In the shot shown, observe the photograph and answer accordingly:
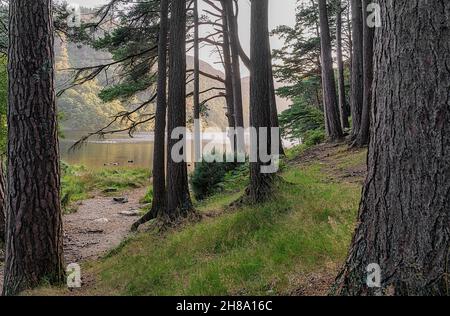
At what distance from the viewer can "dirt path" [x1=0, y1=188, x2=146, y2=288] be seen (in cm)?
835

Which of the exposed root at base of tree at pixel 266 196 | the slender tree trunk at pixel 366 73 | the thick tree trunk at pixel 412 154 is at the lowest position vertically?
the exposed root at base of tree at pixel 266 196

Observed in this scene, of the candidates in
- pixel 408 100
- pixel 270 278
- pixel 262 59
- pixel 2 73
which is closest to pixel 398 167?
pixel 408 100

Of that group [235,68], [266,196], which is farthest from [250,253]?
[235,68]

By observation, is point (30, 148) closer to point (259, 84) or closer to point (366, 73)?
point (259, 84)

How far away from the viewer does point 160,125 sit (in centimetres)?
951

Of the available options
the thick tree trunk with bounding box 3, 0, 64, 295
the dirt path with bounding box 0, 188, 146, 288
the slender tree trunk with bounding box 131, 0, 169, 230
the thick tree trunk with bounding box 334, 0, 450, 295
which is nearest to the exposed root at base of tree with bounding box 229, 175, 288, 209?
the slender tree trunk with bounding box 131, 0, 169, 230

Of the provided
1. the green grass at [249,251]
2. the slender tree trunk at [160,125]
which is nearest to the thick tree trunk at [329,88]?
the slender tree trunk at [160,125]

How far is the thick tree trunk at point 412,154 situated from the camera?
7.90 ft

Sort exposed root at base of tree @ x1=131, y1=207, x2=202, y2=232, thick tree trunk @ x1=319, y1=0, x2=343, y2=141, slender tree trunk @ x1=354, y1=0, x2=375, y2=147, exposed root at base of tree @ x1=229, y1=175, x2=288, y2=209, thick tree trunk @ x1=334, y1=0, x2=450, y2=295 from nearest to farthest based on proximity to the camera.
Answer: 1. thick tree trunk @ x1=334, y1=0, x2=450, y2=295
2. exposed root at base of tree @ x1=229, y1=175, x2=288, y2=209
3. exposed root at base of tree @ x1=131, y1=207, x2=202, y2=232
4. slender tree trunk @ x1=354, y1=0, x2=375, y2=147
5. thick tree trunk @ x1=319, y1=0, x2=343, y2=141

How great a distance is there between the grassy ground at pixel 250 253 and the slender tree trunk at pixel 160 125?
1.74 m

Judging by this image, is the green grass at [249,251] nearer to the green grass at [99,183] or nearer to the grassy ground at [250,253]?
the grassy ground at [250,253]

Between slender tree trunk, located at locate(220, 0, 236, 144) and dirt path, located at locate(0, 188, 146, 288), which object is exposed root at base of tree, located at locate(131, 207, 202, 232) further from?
slender tree trunk, located at locate(220, 0, 236, 144)

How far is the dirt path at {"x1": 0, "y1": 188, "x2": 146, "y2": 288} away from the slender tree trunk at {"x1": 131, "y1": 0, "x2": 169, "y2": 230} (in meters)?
0.88
